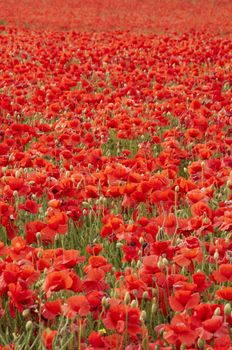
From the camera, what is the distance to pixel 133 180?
3.67 m

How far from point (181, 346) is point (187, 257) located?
55cm

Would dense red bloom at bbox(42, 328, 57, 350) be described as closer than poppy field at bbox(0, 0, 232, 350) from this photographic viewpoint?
Yes

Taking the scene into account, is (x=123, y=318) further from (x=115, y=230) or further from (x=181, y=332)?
(x=115, y=230)

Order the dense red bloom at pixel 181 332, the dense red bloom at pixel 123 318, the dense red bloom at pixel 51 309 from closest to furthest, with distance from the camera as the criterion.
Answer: the dense red bloom at pixel 181 332
the dense red bloom at pixel 123 318
the dense red bloom at pixel 51 309

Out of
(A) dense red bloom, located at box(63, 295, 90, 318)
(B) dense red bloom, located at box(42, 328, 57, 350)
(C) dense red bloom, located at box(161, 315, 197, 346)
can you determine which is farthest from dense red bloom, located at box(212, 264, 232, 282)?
(B) dense red bloom, located at box(42, 328, 57, 350)

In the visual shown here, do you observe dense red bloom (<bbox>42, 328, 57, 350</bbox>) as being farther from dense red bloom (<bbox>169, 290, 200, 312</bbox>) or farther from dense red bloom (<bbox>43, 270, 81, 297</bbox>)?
dense red bloom (<bbox>169, 290, 200, 312</bbox>)

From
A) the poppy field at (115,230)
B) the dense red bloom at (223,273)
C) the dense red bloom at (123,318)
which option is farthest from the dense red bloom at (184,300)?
the dense red bloom at (223,273)

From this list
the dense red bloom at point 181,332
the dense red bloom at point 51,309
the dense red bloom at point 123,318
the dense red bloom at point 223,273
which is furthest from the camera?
the dense red bloom at point 223,273

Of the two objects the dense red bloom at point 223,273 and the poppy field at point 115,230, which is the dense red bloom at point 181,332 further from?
the dense red bloom at point 223,273

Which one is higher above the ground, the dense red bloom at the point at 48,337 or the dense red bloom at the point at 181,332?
the dense red bloom at the point at 181,332

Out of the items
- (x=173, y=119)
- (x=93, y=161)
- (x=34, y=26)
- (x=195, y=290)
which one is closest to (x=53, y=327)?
(x=195, y=290)

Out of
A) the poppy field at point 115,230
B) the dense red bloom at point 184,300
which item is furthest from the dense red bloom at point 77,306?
the dense red bloom at point 184,300

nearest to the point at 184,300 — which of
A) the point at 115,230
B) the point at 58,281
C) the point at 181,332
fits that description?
the point at 181,332

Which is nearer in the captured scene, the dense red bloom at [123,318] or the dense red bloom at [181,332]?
the dense red bloom at [181,332]
